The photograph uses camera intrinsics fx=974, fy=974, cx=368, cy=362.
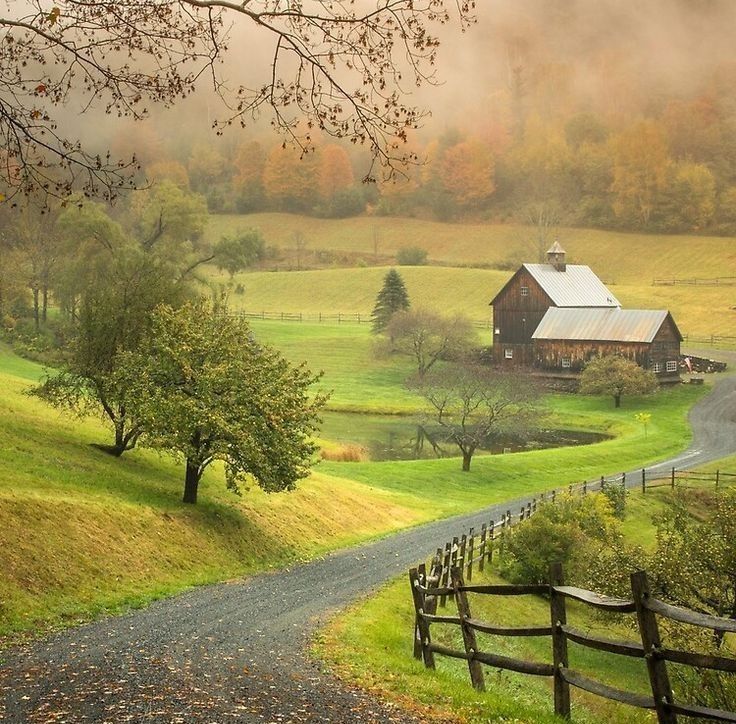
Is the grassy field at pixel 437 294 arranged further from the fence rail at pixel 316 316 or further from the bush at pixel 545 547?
the bush at pixel 545 547

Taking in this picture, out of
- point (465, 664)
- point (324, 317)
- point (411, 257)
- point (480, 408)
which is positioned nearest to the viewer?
point (465, 664)

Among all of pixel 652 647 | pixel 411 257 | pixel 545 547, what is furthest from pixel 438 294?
pixel 652 647

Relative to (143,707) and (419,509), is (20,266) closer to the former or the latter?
(419,509)

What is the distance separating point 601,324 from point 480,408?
20.9 meters

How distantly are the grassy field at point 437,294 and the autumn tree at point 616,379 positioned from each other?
2816cm

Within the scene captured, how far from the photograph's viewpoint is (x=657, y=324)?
91.3 metres

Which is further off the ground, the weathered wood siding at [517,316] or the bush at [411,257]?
the bush at [411,257]

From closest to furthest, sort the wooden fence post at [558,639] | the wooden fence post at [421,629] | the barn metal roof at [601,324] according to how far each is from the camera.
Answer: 1. the wooden fence post at [558,639]
2. the wooden fence post at [421,629]
3. the barn metal roof at [601,324]

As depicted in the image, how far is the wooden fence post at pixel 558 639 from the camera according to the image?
11.0 meters

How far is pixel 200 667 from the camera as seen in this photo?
13.9 metres

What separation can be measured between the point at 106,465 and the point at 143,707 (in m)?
19.9

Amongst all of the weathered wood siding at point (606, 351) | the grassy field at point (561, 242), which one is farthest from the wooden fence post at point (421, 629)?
the grassy field at point (561, 242)

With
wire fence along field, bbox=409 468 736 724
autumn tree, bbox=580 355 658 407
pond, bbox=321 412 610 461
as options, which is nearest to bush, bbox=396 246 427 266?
autumn tree, bbox=580 355 658 407

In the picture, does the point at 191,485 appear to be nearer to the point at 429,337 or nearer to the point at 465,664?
the point at 465,664
